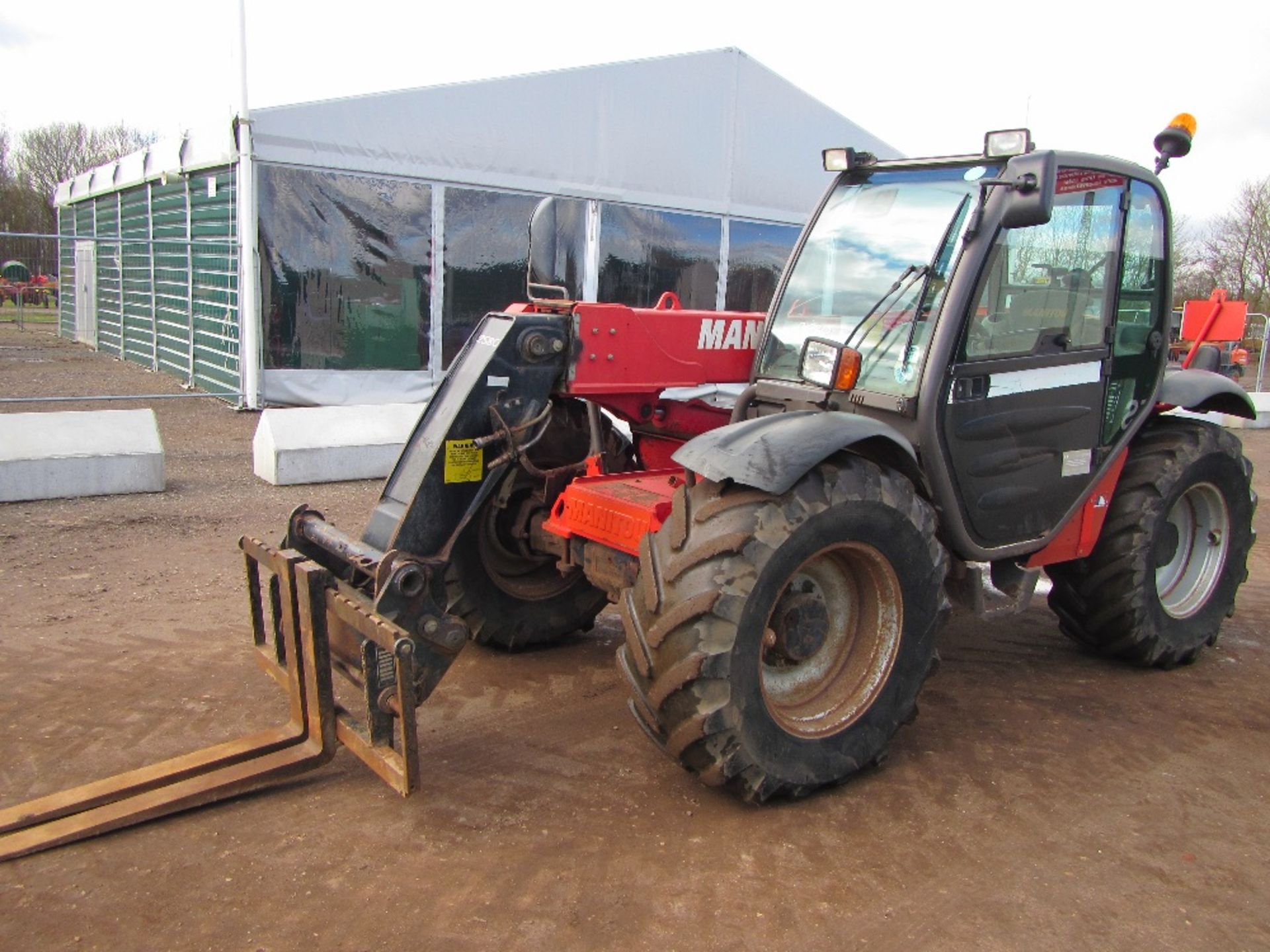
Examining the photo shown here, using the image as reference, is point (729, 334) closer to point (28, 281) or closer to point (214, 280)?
point (214, 280)

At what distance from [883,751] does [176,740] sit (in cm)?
264

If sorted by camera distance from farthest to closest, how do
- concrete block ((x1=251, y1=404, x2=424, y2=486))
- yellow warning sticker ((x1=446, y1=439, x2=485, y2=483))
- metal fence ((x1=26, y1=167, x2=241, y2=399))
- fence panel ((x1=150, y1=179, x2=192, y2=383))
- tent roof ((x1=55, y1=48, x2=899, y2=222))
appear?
fence panel ((x1=150, y1=179, x2=192, y2=383)) → metal fence ((x1=26, y1=167, x2=241, y2=399)) → tent roof ((x1=55, y1=48, x2=899, y2=222)) → concrete block ((x1=251, y1=404, x2=424, y2=486)) → yellow warning sticker ((x1=446, y1=439, x2=485, y2=483))

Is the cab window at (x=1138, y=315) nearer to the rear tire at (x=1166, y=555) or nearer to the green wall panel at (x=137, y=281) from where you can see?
the rear tire at (x=1166, y=555)

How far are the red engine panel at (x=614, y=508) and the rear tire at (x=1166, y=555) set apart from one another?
83.8 inches

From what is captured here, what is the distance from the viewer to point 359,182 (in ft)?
38.1

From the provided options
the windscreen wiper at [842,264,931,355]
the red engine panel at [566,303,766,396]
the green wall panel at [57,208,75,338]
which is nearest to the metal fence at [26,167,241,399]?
the green wall panel at [57,208,75,338]

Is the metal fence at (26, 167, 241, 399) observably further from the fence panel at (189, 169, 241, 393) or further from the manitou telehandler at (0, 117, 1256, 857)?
the manitou telehandler at (0, 117, 1256, 857)

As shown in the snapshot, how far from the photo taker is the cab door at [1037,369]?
4031 millimetres

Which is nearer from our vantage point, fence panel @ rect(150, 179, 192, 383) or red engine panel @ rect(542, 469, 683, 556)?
red engine panel @ rect(542, 469, 683, 556)

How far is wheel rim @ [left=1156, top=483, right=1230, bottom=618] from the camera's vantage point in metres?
5.29

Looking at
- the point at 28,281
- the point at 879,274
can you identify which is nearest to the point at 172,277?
the point at 879,274

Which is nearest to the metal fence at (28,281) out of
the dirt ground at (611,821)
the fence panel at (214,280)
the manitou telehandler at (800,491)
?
the fence panel at (214,280)

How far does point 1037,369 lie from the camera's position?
14.0 feet

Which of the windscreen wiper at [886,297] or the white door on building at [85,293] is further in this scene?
the white door on building at [85,293]
